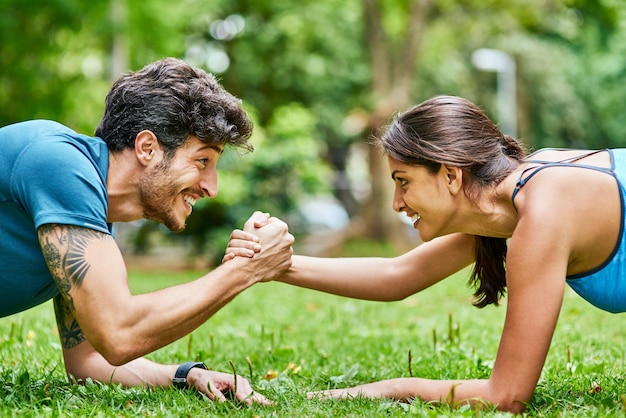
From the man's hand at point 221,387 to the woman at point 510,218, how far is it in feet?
1.02

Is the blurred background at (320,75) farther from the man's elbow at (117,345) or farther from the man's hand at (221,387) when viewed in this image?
the man's elbow at (117,345)

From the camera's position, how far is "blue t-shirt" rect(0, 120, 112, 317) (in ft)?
10.5

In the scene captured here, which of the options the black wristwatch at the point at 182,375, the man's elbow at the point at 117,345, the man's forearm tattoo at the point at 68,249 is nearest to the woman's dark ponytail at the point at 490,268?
the black wristwatch at the point at 182,375

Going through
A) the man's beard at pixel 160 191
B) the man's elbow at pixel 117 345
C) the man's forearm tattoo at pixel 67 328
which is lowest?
the man's forearm tattoo at pixel 67 328

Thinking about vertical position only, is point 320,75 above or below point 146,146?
below

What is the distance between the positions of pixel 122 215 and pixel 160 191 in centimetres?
24

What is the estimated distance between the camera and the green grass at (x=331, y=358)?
3385 mm

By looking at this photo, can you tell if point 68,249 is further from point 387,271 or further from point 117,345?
point 387,271

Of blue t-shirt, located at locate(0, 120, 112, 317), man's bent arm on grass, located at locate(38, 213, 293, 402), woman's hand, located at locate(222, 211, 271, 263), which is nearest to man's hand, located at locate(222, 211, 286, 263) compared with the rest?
woman's hand, located at locate(222, 211, 271, 263)

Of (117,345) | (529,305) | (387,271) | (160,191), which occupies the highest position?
(160,191)

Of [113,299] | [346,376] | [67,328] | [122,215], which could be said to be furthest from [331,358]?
[113,299]

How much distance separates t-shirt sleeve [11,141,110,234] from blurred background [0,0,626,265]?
1631 mm

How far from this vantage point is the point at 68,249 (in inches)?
125

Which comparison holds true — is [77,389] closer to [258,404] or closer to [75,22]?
[258,404]
